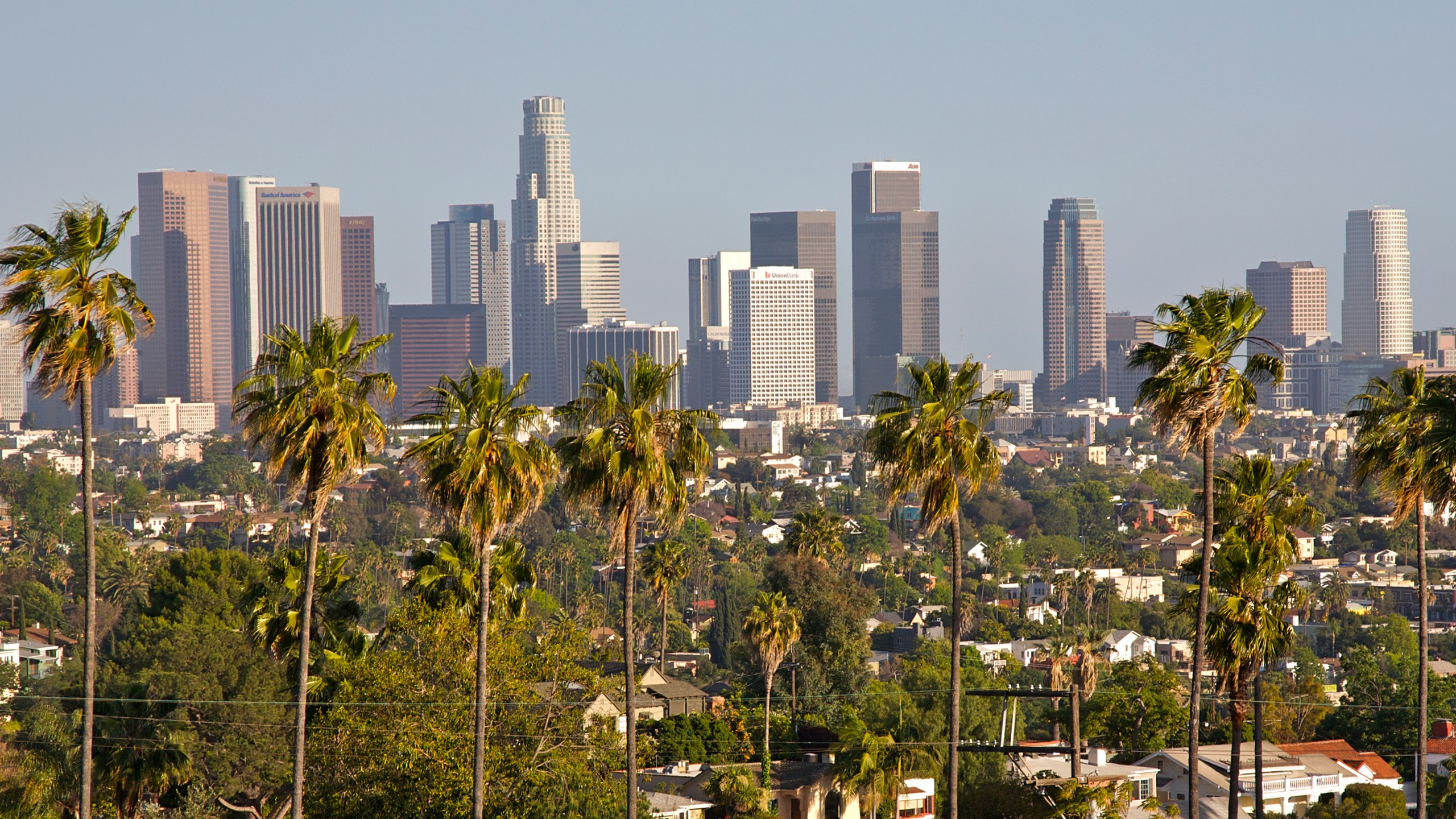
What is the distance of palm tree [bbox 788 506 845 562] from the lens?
87.9 metres

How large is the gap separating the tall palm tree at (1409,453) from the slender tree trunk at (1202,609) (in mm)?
3375

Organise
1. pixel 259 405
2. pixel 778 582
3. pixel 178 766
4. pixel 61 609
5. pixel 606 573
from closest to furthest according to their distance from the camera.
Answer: pixel 259 405 < pixel 178 766 < pixel 778 582 < pixel 61 609 < pixel 606 573

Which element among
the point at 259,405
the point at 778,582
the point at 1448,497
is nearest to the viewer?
the point at 259,405

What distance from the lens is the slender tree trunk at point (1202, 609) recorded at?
28.1 meters

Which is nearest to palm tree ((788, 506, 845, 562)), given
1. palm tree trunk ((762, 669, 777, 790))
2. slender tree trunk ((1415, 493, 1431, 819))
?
palm tree trunk ((762, 669, 777, 790))

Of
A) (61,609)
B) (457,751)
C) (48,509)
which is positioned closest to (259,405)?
(457,751)

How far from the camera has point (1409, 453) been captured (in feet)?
99.6

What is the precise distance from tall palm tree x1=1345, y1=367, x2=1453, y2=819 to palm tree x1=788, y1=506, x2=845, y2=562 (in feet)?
181

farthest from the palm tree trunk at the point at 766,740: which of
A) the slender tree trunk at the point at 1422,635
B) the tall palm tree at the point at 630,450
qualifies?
the slender tree trunk at the point at 1422,635

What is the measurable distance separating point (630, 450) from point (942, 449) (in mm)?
5282

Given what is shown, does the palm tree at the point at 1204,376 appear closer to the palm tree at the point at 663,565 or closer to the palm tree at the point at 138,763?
the palm tree at the point at 138,763

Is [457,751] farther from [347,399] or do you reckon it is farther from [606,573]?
[606,573]

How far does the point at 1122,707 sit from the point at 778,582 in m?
20.3

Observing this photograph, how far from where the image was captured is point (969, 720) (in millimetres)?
68812
